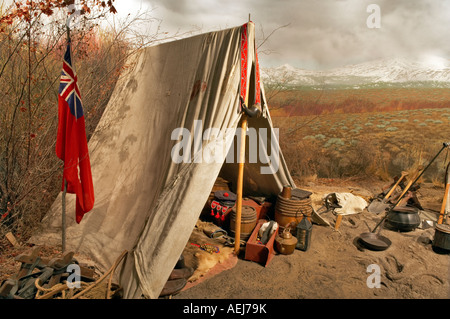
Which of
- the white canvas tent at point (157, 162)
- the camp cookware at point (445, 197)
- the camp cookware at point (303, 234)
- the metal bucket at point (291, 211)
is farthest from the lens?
the camp cookware at point (445, 197)

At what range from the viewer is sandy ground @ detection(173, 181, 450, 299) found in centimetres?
271

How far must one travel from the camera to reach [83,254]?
321cm

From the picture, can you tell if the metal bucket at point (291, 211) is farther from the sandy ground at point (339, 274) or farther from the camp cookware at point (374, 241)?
the camp cookware at point (374, 241)

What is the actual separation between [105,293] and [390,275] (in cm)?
315

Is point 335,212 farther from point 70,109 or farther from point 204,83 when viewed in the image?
point 70,109

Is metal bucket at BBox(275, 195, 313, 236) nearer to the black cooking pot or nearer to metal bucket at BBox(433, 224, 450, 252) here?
the black cooking pot

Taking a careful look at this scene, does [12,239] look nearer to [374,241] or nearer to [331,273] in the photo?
[331,273]

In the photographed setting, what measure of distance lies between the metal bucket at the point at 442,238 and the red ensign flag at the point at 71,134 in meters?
4.59

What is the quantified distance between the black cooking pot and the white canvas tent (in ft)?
6.68

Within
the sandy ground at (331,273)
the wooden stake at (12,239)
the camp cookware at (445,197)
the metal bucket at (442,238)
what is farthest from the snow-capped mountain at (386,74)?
the wooden stake at (12,239)

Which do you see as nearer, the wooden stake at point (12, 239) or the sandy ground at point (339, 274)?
the sandy ground at point (339, 274)

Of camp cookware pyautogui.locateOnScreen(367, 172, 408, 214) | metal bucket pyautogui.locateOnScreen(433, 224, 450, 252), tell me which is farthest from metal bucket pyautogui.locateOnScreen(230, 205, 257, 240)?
camp cookware pyautogui.locateOnScreen(367, 172, 408, 214)

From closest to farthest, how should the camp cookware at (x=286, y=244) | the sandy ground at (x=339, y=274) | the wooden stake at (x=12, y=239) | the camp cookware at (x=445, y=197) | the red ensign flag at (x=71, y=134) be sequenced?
the red ensign flag at (x=71, y=134)
the sandy ground at (x=339, y=274)
the wooden stake at (x=12, y=239)
the camp cookware at (x=286, y=244)
the camp cookware at (x=445, y=197)

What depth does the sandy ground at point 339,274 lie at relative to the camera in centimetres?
271
